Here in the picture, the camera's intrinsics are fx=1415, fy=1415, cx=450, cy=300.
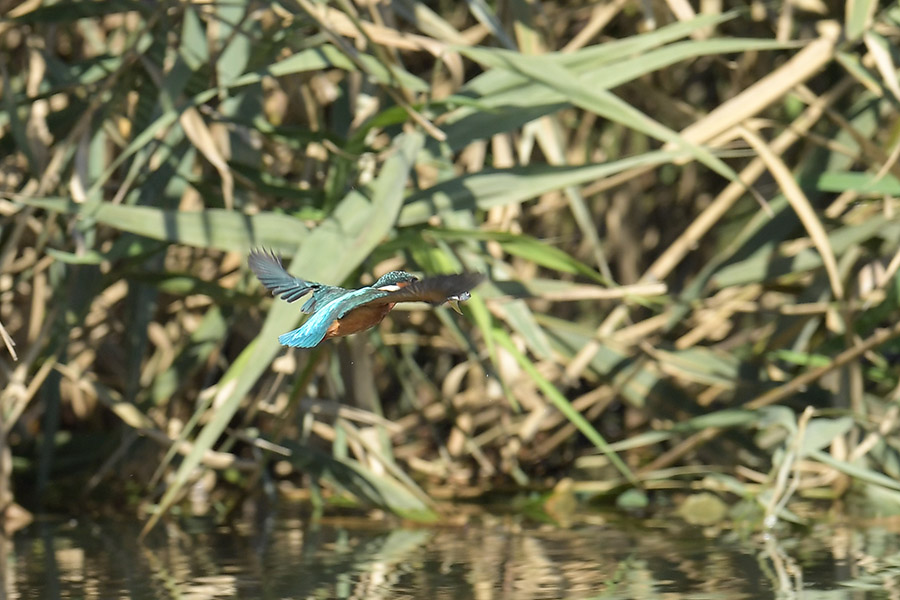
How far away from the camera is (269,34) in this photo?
9.31 ft

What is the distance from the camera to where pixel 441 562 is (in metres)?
2.55

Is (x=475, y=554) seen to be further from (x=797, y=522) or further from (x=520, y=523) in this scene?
(x=797, y=522)

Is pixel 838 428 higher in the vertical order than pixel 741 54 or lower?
lower

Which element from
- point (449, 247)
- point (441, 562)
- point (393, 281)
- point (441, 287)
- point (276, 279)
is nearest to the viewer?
point (441, 287)

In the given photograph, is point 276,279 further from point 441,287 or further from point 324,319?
point 441,287

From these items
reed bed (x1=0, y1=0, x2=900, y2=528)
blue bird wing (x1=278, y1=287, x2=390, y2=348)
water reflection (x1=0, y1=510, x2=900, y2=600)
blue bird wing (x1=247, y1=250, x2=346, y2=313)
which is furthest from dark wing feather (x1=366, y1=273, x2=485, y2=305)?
reed bed (x1=0, y1=0, x2=900, y2=528)

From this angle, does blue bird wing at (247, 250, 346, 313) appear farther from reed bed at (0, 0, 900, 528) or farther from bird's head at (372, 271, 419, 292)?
reed bed at (0, 0, 900, 528)

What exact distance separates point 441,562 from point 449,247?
65 cm

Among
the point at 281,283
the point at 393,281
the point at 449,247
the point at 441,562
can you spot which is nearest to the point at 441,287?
the point at 393,281

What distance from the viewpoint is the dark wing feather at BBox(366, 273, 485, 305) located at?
5.06 ft

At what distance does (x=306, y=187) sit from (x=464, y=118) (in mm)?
422

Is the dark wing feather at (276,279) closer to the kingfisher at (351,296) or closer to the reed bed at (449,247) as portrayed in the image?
the kingfisher at (351,296)

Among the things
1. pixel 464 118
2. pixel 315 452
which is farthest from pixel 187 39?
pixel 315 452

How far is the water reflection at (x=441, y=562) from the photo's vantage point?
2.29 m
